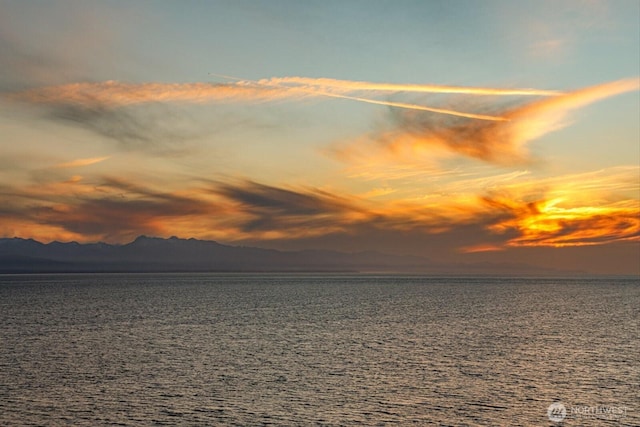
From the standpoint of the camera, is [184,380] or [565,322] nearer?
[184,380]

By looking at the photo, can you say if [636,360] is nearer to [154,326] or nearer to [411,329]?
[411,329]

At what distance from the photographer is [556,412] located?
143ft

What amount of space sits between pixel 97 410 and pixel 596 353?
5717 centimetres

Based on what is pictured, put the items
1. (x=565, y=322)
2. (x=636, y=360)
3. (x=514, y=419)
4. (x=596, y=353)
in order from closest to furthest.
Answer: (x=514, y=419) → (x=636, y=360) → (x=596, y=353) → (x=565, y=322)

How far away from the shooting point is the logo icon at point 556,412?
4183 cm

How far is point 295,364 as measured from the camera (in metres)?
63.2

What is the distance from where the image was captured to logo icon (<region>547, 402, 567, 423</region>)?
4183 cm

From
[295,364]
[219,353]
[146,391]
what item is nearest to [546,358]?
[295,364]

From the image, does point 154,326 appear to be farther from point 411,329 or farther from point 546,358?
point 546,358

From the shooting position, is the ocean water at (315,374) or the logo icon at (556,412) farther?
the ocean water at (315,374)

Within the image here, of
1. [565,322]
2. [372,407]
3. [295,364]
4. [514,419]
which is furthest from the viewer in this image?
[565,322]

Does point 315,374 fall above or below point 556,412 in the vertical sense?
below

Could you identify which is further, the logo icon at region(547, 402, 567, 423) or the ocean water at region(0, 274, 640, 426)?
the ocean water at region(0, 274, 640, 426)

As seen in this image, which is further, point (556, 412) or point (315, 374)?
point (315, 374)
